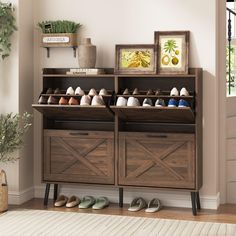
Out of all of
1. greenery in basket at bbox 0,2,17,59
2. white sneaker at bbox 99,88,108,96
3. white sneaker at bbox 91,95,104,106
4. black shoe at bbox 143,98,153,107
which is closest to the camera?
black shoe at bbox 143,98,153,107

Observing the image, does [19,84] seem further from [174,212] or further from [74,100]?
[174,212]

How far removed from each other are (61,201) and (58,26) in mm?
1716

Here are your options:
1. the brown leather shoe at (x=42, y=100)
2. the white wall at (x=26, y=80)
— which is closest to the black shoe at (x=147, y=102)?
the brown leather shoe at (x=42, y=100)

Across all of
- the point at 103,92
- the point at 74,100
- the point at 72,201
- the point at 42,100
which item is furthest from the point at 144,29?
the point at 72,201

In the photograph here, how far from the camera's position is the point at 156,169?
506 centimetres

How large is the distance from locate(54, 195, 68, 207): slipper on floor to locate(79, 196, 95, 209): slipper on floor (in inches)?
6.6

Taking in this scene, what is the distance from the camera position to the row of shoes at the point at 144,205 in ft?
16.9

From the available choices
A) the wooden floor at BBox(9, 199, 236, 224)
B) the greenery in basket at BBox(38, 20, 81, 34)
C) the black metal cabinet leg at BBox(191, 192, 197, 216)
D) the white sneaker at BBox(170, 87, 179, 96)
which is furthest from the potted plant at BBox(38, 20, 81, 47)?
the black metal cabinet leg at BBox(191, 192, 197, 216)

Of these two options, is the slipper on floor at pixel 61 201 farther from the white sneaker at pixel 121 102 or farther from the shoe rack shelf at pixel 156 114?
the white sneaker at pixel 121 102

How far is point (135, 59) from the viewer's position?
522 centimetres

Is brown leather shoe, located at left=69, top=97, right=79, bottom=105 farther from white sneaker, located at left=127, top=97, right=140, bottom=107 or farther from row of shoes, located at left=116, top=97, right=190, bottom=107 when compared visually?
white sneaker, located at left=127, top=97, right=140, bottom=107

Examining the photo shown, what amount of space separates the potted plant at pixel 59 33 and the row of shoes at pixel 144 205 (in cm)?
164

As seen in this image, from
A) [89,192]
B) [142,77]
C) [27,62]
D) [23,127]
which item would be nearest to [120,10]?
[142,77]

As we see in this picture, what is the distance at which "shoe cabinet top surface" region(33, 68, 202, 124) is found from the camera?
4.96 meters
